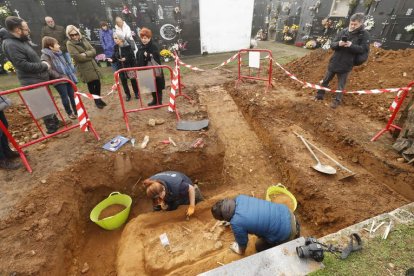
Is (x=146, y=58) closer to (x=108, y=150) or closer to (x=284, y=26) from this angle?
(x=108, y=150)

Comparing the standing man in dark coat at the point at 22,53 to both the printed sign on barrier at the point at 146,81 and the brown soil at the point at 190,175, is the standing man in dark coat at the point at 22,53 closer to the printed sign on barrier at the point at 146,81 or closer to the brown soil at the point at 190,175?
the brown soil at the point at 190,175

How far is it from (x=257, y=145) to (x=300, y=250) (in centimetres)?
369

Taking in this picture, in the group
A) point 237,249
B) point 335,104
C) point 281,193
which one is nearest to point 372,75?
point 335,104

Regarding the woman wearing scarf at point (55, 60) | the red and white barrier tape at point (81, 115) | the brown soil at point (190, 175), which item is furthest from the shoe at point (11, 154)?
the woman wearing scarf at point (55, 60)

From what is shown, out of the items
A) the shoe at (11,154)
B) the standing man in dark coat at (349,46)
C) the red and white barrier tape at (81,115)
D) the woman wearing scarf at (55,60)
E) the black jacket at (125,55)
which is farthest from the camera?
the black jacket at (125,55)

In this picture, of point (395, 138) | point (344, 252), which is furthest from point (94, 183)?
point (395, 138)

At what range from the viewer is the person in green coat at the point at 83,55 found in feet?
17.2

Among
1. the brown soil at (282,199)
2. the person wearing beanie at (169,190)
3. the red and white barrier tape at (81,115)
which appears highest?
the red and white barrier tape at (81,115)

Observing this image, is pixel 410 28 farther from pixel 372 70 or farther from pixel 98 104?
pixel 98 104

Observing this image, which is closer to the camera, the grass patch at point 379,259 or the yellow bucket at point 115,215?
the grass patch at point 379,259

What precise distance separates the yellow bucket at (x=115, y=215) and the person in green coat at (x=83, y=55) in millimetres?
3093

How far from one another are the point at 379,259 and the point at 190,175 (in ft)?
11.0

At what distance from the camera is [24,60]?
4.21 metres

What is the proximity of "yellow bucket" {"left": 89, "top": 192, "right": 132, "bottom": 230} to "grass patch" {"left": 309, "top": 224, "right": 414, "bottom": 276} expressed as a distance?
316 cm
